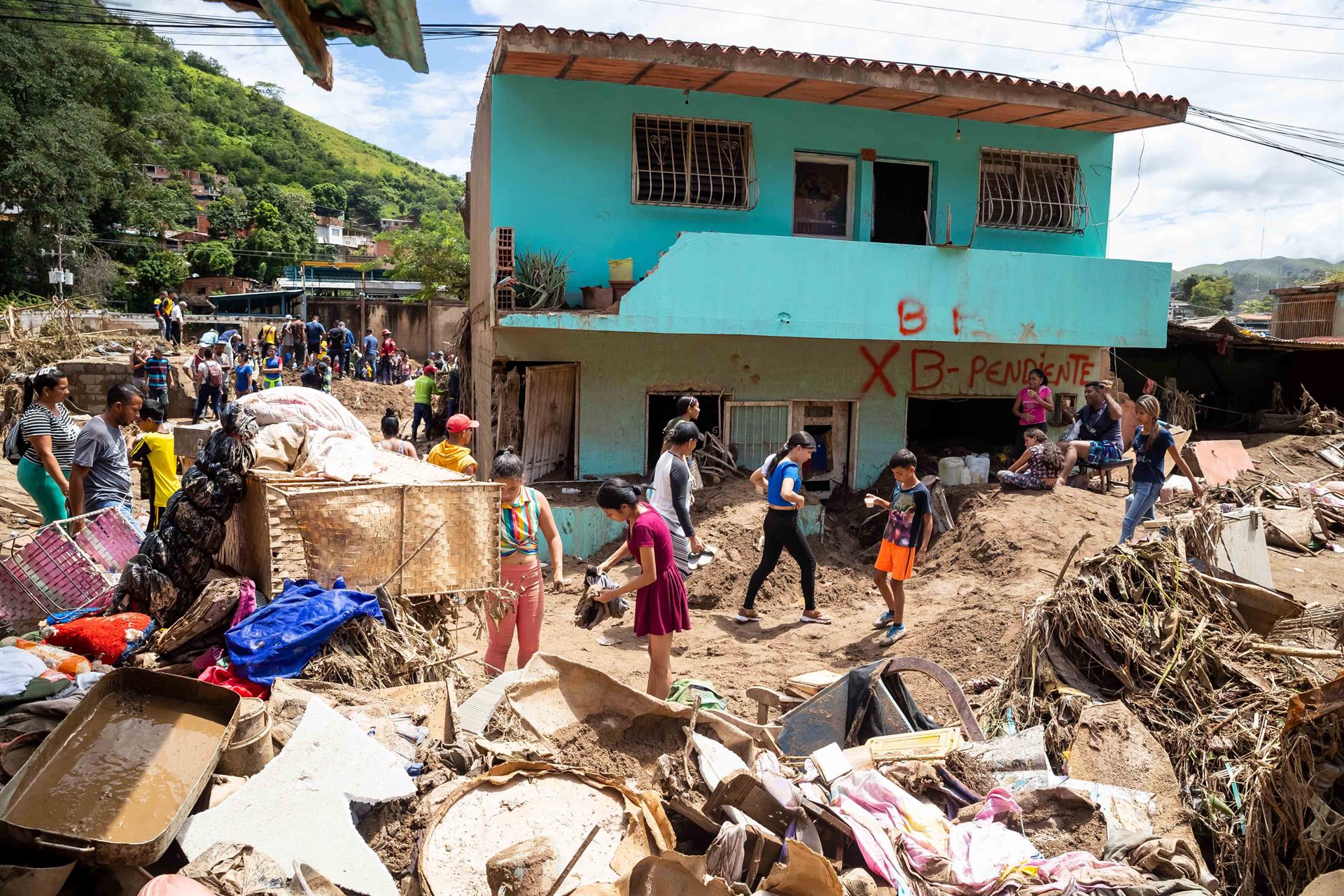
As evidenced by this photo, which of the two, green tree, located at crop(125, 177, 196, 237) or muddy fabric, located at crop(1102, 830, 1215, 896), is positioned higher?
green tree, located at crop(125, 177, 196, 237)

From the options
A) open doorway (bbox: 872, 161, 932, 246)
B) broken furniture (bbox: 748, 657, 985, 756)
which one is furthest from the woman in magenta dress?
open doorway (bbox: 872, 161, 932, 246)

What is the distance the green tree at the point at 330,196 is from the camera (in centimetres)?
9750

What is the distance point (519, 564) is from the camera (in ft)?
17.9

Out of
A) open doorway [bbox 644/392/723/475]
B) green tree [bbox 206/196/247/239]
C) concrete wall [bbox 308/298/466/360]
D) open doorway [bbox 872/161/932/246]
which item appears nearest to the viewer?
open doorway [bbox 644/392/723/475]

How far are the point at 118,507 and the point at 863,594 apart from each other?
6.68m

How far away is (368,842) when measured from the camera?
3.45 meters

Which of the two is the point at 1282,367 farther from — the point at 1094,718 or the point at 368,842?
the point at 368,842

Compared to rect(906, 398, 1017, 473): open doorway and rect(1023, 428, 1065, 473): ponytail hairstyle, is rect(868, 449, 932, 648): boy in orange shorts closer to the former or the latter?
rect(1023, 428, 1065, 473): ponytail hairstyle

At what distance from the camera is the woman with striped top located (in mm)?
6086

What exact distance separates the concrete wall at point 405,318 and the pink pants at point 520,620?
24202 mm

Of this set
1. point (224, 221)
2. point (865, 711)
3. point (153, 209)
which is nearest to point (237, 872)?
point (865, 711)

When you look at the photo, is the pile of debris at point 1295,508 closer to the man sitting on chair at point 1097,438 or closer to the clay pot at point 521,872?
the man sitting on chair at point 1097,438

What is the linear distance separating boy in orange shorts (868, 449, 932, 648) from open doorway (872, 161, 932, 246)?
18.2ft

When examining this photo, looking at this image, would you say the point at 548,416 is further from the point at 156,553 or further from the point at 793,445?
the point at 156,553
